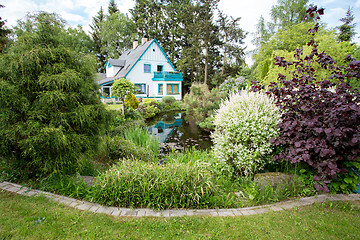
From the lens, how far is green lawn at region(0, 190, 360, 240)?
219 cm

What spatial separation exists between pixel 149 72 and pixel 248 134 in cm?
2110

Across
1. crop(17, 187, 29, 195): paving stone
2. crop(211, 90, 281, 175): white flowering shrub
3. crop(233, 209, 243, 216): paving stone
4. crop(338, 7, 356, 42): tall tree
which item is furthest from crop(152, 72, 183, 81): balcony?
crop(233, 209, 243, 216): paving stone

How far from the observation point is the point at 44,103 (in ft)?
10.3

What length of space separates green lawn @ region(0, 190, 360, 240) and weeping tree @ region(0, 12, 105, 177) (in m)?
0.88

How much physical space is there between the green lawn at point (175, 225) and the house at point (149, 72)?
65.7ft

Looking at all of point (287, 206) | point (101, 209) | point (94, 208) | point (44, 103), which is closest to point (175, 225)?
point (101, 209)

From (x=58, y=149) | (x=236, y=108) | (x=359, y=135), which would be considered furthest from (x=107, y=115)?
(x=359, y=135)

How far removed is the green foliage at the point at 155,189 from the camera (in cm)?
278

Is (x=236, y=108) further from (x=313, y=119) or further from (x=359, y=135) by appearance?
(x=359, y=135)

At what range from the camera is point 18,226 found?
2.28 m

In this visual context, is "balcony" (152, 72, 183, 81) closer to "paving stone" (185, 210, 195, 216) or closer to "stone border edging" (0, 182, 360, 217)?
"stone border edging" (0, 182, 360, 217)

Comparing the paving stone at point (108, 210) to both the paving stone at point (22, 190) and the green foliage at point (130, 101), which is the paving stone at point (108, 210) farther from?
the green foliage at point (130, 101)

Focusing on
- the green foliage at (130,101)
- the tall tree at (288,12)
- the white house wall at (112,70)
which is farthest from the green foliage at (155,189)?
the tall tree at (288,12)

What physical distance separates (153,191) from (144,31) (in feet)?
108
